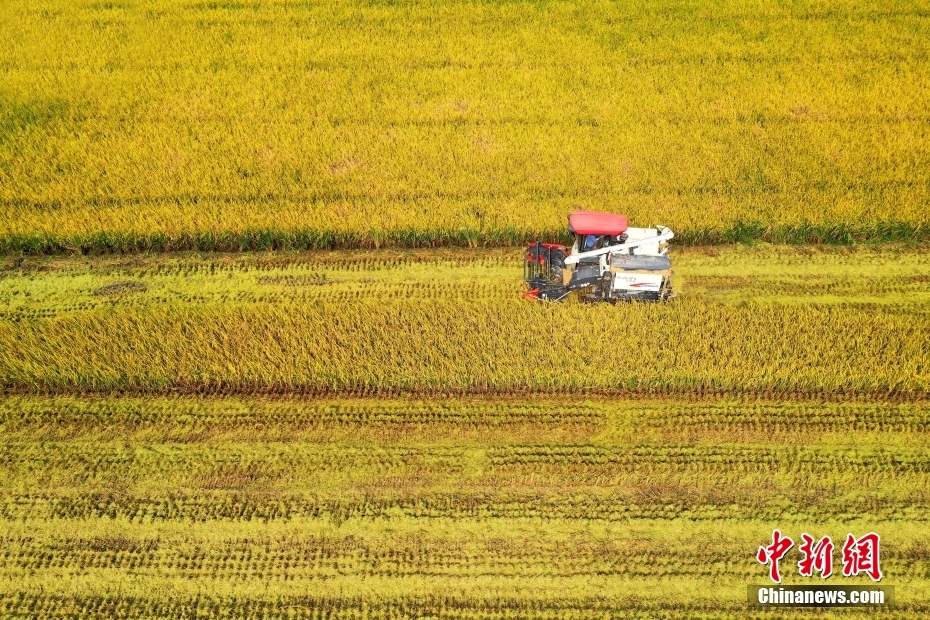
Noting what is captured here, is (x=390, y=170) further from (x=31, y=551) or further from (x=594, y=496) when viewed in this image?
(x=31, y=551)

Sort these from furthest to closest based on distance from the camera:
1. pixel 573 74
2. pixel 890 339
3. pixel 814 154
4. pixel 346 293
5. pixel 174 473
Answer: pixel 573 74 → pixel 814 154 → pixel 346 293 → pixel 890 339 → pixel 174 473

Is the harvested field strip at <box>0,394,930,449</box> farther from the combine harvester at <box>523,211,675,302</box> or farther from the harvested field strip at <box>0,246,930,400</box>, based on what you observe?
the combine harvester at <box>523,211,675,302</box>

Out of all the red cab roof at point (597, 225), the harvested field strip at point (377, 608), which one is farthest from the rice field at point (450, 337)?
the red cab roof at point (597, 225)

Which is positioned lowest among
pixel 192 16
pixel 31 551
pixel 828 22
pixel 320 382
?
pixel 31 551

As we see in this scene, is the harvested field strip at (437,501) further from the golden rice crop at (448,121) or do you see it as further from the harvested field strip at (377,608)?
the golden rice crop at (448,121)

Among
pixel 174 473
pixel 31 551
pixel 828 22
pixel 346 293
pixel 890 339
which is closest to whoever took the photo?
pixel 31 551

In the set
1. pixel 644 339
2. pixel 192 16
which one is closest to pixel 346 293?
pixel 644 339

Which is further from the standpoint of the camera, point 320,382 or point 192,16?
point 192,16

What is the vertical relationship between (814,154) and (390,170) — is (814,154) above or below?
above
